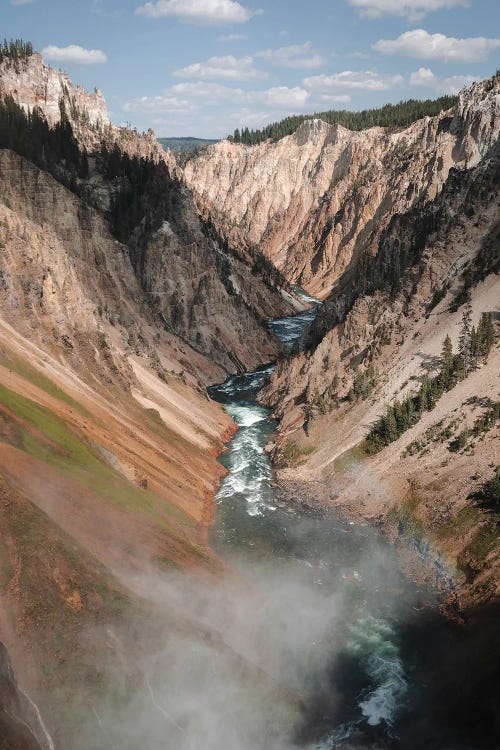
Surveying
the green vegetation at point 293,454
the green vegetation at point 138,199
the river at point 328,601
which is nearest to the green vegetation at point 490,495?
the river at point 328,601

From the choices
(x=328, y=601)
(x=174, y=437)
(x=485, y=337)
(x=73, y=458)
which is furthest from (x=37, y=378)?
(x=485, y=337)

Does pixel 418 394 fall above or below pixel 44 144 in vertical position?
below

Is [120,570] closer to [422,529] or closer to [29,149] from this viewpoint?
[422,529]

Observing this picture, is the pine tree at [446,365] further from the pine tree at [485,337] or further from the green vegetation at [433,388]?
the pine tree at [485,337]

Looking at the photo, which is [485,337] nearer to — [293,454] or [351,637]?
[293,454]

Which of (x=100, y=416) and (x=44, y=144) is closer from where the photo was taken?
(x=100, y=416)

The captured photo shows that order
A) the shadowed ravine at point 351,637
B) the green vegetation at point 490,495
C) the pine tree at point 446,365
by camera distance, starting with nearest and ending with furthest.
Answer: the shadowed ravine at point 351,637, the green vegetation at point 490,495, the pine tree at point 446,365

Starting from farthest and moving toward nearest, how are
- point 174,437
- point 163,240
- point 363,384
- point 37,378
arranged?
point 163,240 < point 363,384 < point 174,437 < point 37,378

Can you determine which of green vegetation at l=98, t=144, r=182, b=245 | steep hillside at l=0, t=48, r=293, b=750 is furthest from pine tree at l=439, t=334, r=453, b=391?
green vegetation at l=98, t=144, r=182, b=245
